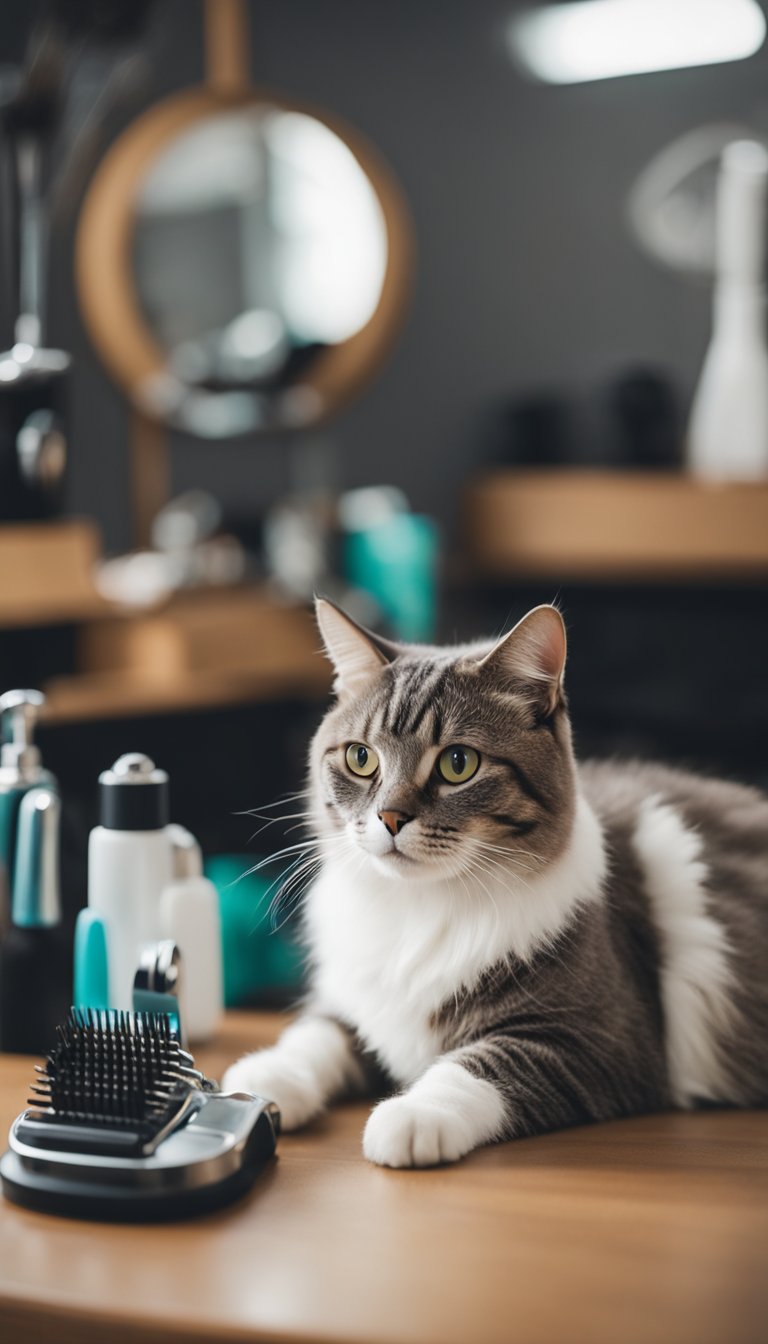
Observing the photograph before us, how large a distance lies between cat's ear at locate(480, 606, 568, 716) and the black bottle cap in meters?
0.32

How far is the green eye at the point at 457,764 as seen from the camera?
3.88 feet

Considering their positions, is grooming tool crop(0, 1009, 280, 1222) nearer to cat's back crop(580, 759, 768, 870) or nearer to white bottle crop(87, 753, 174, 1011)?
white bottle crop(87, 753, 174, 1011)

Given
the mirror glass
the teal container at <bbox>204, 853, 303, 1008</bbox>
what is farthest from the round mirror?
the teal container at <bbox>204, 853, 303, 1008</bbox>

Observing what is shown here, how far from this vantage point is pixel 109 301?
314cm

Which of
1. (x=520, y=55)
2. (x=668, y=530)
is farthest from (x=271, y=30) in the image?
(x=668, y=530)

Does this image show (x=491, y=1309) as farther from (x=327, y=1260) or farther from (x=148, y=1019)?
(x=148, y=1019)

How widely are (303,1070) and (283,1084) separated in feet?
0.15

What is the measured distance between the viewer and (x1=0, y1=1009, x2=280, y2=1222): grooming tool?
0.91 m

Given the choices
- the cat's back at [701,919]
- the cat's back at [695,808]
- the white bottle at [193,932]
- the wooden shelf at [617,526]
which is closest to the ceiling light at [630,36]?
the wooden shelf at [617,526]

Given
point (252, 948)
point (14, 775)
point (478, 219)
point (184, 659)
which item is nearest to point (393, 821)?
point (14, 775)

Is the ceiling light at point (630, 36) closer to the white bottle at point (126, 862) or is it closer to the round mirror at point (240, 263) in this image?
the round mirror at point (240, 263)

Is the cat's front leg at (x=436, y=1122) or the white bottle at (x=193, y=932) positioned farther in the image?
the white bottle at (x=193, y=932)

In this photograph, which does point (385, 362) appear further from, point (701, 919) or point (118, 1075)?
point (118, 1075)

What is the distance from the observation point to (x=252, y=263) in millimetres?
3426
